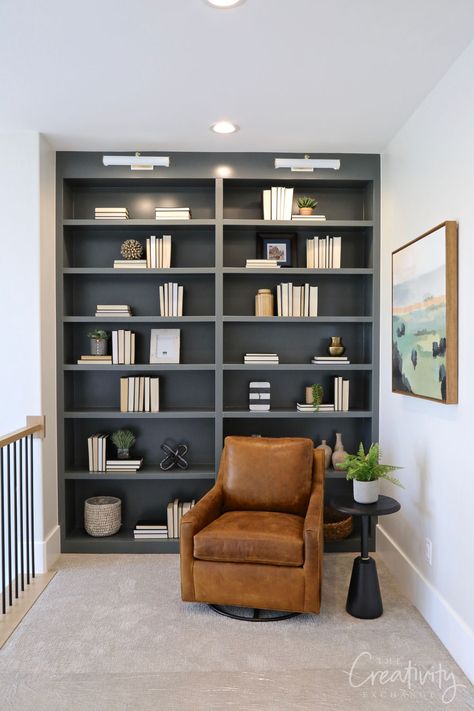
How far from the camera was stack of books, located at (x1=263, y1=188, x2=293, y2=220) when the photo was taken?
3848 millimetres

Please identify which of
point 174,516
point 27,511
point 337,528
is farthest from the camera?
point 174,516

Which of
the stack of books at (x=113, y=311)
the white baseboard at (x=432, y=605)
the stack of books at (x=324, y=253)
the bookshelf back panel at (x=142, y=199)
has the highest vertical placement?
the bookshelf back panel at (x=142, y=199)

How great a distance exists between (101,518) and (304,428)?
1615 mm

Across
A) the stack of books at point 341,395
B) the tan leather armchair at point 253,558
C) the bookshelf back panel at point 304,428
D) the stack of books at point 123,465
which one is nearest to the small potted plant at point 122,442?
the stack of books at point 123,465

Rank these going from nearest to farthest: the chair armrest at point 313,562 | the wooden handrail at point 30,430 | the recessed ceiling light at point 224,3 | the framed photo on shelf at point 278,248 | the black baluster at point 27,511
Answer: the recessed ceiling light at point 224,3 < the chair armrest at point 313,562 < the wooden handrail at point 30,430 < the black baluster at point 27,511 < the framed photo on shelf at point 278,248

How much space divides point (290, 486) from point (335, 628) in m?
0.82

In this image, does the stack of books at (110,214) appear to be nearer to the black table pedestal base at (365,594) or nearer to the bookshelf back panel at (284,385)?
the bookshelf back panel at (284,385)

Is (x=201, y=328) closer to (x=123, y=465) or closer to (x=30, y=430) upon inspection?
(x=123, y=465)

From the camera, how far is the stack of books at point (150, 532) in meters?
3.90

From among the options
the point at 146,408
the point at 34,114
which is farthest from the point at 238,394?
the point at 34,114

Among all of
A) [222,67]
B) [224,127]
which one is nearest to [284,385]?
[224,127]

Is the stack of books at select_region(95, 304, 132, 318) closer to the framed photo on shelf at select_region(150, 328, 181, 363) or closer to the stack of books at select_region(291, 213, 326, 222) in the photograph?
the framed photo on shelf at select_region(150, 328, 181, 363)

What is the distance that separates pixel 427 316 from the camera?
288cm

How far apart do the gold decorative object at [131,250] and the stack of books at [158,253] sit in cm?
8
